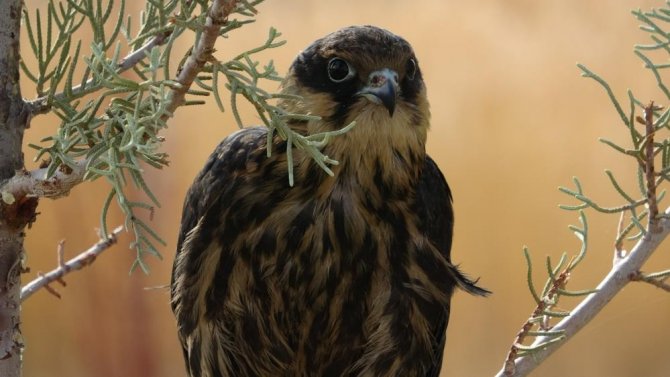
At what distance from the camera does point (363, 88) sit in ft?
5.44

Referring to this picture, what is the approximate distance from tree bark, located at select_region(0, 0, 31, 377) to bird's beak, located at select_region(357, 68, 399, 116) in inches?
23.7

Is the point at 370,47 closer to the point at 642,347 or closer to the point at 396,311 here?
the point at 396,311

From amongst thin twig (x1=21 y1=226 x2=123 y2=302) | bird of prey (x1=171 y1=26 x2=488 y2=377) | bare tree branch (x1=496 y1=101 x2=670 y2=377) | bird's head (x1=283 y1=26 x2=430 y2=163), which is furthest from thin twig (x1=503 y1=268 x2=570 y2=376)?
thin twig (x1=21 y1=226 x2=123 y2=302)

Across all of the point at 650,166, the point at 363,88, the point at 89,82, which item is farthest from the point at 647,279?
the point at 89,82

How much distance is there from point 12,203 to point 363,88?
680 mm

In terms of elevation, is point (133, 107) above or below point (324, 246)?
above

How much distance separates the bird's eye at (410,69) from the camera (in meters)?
1.75

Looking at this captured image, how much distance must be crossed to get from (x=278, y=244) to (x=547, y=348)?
1.73ft

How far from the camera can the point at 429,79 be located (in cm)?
A: 261

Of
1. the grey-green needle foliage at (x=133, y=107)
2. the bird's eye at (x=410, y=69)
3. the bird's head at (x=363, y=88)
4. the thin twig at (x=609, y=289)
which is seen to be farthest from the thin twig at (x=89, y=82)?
the thin twig at (x=609, y=289)

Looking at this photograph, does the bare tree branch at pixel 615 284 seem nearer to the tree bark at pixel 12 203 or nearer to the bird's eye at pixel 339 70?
the bird's eye at pixel 339 70

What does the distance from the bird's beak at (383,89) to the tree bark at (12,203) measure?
601 mm

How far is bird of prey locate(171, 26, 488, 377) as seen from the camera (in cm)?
173

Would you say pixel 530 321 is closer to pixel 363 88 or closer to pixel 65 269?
pixel 363 88
